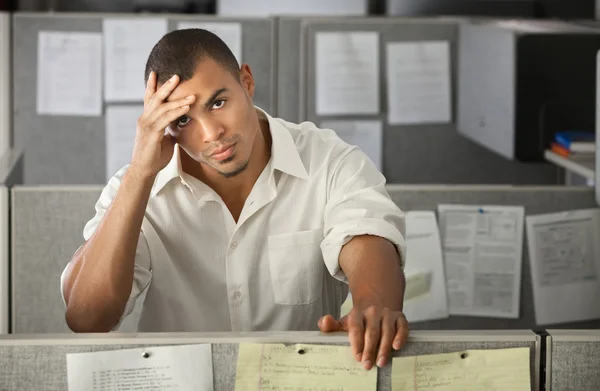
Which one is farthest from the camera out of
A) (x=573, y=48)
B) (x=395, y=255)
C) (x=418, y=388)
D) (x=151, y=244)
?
(x=573, y=48)

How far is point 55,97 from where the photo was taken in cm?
288

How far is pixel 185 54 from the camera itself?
1.33 metres

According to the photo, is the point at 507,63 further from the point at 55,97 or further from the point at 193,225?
the point at 55,97

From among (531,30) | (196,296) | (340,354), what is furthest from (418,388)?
(531,30)

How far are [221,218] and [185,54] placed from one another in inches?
10.1

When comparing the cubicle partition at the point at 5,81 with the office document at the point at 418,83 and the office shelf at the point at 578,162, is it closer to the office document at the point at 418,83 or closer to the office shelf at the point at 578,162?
the office document at the point at 418,83

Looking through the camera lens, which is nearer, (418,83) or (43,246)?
(43,246)

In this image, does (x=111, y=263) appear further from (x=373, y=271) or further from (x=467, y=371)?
(x=467, y=371)

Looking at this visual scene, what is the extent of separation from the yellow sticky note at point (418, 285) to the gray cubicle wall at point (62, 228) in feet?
0.21

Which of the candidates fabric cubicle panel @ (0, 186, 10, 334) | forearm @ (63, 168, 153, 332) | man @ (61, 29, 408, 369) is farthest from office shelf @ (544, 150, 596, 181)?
fabric cubicle panel @ (0, 186, 10, 334)

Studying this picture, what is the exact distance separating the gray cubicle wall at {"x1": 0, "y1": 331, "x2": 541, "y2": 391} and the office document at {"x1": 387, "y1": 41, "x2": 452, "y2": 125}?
1910mm

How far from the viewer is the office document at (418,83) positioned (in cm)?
282

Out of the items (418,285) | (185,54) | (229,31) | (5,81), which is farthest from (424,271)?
(5,81)

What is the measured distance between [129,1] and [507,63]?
2335 millimetres
